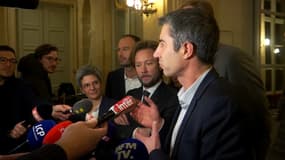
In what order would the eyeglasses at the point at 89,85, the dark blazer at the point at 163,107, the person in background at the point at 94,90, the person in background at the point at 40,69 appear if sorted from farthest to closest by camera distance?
the person in background at the point at 40,69 → the eyeglasses at the point at 89,85 → the person in background at the point at 94,90 → the dark blazer at the point at 163,107

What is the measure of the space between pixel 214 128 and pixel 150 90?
73 centimetres

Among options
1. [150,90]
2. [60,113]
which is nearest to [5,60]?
[60,113]

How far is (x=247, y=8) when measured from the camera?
4.17 meters

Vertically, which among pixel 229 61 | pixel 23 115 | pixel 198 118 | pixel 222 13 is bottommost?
pixel 23 115

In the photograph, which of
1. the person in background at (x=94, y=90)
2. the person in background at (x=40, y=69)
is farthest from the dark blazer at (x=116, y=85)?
the person in background at (x=40, y=69)

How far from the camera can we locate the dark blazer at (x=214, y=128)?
926 millimetres

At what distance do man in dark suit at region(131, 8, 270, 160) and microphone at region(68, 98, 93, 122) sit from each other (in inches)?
20.0

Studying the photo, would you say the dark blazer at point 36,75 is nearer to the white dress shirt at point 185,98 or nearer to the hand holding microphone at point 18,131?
the hand holding microphone at point 18,131

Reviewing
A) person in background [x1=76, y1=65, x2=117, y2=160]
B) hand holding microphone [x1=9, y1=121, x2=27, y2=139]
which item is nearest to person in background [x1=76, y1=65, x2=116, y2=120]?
person in background [x1=76, y1=65, x2=117, y2=160]

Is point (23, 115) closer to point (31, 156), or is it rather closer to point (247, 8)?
point (31, 156)

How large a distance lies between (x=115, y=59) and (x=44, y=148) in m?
4.31

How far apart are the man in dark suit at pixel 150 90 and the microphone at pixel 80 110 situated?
199mm

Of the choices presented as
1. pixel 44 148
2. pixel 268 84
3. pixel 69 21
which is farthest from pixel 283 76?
pixel 44 148

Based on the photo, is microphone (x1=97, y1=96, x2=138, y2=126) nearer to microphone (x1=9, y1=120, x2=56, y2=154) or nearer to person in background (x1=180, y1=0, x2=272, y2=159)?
microphone (x1=9, y1=120, x2=56, y2=154)
